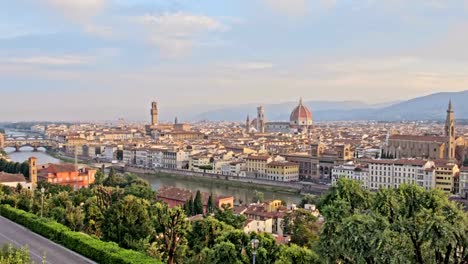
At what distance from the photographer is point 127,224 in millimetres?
10828

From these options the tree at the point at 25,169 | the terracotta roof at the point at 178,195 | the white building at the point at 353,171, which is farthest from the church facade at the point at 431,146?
the tree at the point at 25,169

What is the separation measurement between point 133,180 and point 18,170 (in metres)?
7.58

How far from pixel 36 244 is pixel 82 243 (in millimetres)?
1316

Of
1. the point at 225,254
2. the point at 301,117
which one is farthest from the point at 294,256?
the point at 301,117

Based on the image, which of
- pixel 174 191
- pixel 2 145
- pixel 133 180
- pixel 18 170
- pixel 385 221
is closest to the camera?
pixel 385 221

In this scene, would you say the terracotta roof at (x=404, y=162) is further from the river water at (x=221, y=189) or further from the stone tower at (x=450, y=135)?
the stone tower at (x=450, y=135)

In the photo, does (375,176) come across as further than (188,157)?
No

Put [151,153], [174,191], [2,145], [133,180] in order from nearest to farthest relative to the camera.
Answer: [174,191]
[133,180]
[151,153]
[2,145]

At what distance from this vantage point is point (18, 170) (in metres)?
27.7

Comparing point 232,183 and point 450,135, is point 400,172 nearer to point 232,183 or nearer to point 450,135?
point 450,135

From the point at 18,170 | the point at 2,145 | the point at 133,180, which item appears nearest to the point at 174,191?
the point at 133,180

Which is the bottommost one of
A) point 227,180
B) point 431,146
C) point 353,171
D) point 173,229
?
point 227,180

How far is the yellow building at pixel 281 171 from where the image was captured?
33875 mm

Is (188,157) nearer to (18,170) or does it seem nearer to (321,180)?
(321,180)
